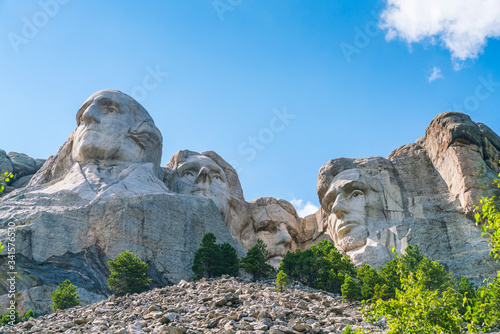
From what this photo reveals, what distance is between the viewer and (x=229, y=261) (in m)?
31.1

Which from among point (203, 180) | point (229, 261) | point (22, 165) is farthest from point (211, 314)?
point (22, 165)

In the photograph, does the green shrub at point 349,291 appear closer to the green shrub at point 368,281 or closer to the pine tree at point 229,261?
the green shrub at point 368,281

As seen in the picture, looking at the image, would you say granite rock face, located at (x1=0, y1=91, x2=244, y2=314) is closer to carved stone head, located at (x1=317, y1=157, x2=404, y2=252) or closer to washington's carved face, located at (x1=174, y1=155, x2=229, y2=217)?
washington's carved face, located at (x1=174, y1=155, x2=229, y2=217)

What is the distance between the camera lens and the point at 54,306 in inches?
1030

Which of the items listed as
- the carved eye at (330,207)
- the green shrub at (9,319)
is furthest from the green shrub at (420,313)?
the carved eye at (330,207)

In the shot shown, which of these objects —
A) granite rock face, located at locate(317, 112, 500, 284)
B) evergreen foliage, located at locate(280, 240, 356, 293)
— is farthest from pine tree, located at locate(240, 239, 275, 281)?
granite rock face, located at locate(317, 112, 500, 284)

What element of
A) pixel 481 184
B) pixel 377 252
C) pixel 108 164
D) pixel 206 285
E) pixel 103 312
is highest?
pixel 108 164

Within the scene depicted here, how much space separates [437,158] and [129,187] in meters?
21.1

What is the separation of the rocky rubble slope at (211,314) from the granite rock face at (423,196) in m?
14.2

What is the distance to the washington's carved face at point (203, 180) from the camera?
46562 mm

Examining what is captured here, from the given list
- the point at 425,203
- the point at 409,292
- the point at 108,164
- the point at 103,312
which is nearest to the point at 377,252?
the point at 425,203

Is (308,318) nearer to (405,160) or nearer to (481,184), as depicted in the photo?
(481,184)

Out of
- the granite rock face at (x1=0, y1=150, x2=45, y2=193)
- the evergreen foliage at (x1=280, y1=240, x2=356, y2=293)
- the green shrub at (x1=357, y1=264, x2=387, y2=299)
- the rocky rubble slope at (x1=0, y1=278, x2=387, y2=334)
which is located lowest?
the rocky rubble slope at (x1=0, y1=278, x2=387, y2=334)

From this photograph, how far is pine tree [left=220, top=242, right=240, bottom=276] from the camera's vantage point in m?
30.4
